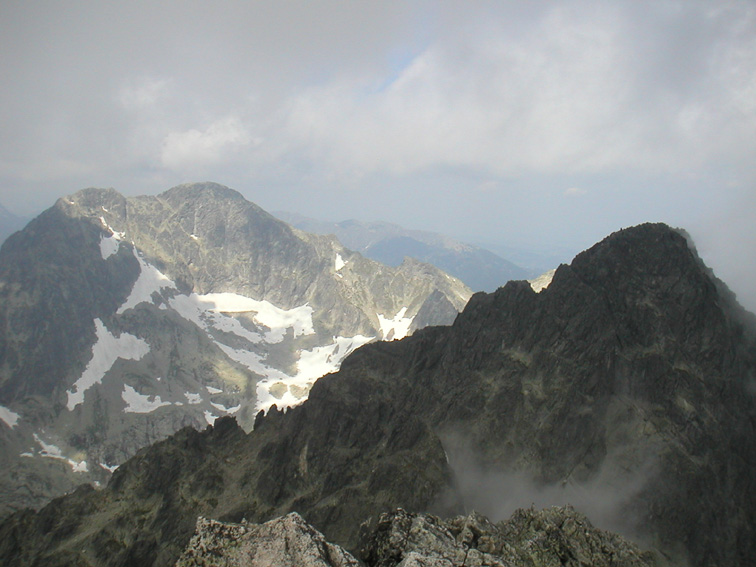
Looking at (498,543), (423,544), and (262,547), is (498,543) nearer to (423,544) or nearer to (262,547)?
(423,544)

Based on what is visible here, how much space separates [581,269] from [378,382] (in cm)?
6026

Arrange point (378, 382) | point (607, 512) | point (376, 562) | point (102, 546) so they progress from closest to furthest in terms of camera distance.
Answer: point (376, 562) → point (607, 512) → point (102, 546) → point (378, 382)

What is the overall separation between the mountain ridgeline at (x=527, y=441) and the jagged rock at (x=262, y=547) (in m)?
66.6

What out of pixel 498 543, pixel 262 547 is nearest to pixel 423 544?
pixel 498 543

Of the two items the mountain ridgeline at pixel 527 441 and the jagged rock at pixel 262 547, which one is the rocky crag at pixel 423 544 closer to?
the jagged rock at pixel 262 547

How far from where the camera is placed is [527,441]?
100500 mm

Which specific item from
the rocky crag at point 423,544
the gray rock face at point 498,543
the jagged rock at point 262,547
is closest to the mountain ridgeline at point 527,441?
the gray rock face at point 498,543

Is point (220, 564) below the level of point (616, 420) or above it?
above

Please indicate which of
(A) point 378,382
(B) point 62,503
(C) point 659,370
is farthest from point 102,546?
(C) point 659,370

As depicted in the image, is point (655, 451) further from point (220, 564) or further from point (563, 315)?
point (220, 564)

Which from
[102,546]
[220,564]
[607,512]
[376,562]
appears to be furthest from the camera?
[102,546]

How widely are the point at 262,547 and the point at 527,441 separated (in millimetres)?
97021

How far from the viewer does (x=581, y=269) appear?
389 ft

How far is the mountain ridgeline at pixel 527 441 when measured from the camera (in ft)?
277
